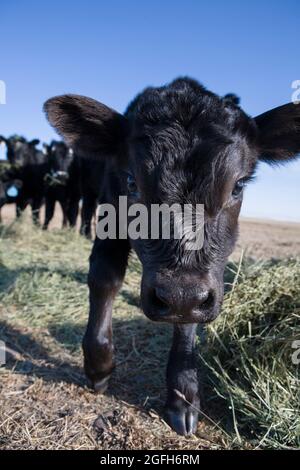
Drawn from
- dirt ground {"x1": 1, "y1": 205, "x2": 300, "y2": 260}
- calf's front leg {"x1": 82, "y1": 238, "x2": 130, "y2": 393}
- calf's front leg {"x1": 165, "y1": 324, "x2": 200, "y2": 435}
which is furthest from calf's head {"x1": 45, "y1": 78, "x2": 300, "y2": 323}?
dirt ground {"x1": 1, "y1": 205, "x2": 300, "y2": 260}

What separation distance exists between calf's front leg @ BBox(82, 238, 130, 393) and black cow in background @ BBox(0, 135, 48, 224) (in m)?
10.2

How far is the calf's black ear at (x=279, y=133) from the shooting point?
3.13 m

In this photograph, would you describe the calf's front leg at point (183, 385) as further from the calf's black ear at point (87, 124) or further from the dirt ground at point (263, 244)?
the calf's black ear at point (87, 124)

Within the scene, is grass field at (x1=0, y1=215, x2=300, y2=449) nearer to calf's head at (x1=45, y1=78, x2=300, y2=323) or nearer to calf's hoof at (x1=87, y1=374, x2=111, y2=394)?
calf's hoof at (x1=87, y1=374, x2=111, y2=394)

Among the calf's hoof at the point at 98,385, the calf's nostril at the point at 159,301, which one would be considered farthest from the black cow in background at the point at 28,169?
the calf's nostril at the point at 159,301

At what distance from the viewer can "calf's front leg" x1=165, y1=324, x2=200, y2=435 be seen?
9.44 ft

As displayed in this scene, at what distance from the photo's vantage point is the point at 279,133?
3.25 m

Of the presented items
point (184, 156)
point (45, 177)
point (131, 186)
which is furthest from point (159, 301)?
point (45, 177)

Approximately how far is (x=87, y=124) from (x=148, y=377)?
1955 mm

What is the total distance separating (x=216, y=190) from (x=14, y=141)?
525 inches

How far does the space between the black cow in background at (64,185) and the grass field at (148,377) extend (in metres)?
9.07
